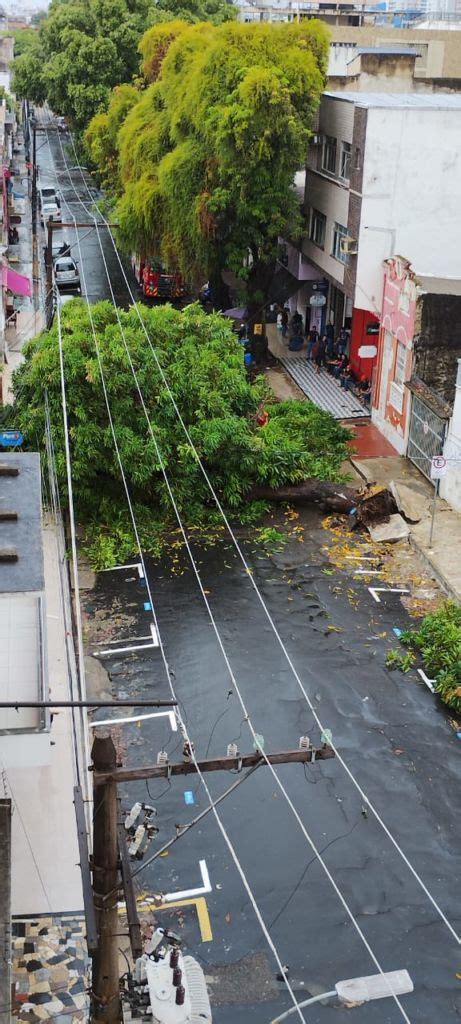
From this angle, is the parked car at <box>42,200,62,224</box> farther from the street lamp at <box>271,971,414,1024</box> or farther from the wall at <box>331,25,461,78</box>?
the street lamp at <box>271,971,414,1024</box>

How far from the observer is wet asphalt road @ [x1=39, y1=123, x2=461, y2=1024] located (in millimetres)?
13570

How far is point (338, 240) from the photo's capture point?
3559 cm

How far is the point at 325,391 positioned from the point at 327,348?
12.7 feet

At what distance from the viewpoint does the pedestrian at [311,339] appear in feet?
127

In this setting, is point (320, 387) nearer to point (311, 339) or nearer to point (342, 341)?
point (342, 341)

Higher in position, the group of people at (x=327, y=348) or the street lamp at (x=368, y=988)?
the street lamp at (x=368, y=988)

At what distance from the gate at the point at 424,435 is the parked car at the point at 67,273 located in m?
23.2

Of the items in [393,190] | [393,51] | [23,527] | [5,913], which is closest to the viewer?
[5,913]

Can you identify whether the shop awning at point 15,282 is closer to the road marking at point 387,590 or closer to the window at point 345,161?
the window at point 345,161

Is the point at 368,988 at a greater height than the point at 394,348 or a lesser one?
greater

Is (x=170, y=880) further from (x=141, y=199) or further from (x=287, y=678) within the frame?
(x=141, y=199)

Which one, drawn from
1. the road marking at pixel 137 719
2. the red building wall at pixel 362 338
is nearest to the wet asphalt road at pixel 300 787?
the road marking at pixel 137 719

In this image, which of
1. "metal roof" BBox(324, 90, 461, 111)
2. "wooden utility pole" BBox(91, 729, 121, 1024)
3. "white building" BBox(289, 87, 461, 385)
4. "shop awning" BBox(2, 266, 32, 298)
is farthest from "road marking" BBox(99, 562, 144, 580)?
"shop awning" BBox(2, 266, 32, 298)

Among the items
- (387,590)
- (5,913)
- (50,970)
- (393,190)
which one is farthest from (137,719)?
(393,190)
